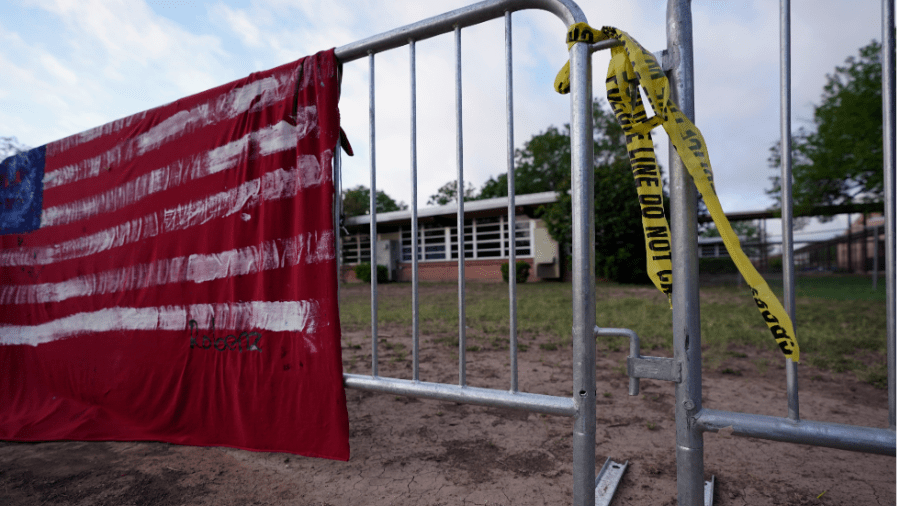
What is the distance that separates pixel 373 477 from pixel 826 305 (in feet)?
26.6

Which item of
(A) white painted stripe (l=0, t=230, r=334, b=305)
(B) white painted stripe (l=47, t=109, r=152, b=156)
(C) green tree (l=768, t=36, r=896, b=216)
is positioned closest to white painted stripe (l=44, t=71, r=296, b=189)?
(B) white painted stripe (l=47, t=109, r=152, b=156)

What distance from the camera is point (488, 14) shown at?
155 centimetres

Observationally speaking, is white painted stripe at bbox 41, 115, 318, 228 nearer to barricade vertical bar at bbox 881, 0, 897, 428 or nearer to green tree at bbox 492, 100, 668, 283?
barricade vertical bar at bbox 881, 0, 897, 428

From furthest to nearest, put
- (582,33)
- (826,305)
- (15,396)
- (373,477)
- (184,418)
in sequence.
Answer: (826,305)
(15,396)
(184,418)
(373,477)
(582,33)

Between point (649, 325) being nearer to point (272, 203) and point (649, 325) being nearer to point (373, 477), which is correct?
point (373, 477)

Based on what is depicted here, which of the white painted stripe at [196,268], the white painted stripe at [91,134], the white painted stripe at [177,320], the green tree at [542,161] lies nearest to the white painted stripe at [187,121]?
the white painted stripe at [91,134]

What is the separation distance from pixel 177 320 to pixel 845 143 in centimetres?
1877

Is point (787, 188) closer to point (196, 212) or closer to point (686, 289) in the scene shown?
point (686, 289)

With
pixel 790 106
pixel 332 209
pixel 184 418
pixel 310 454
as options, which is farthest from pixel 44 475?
pixel 790 106

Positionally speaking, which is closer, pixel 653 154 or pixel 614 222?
pixel 653 154

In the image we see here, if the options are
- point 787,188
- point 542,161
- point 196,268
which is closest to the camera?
point 787,188

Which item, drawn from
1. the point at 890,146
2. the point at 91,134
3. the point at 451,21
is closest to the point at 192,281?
the point at 91,134

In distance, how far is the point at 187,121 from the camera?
7.13 ft

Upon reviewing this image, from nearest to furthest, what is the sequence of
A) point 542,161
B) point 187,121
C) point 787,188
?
point 787,188 → point 187,121 → point 542,161
